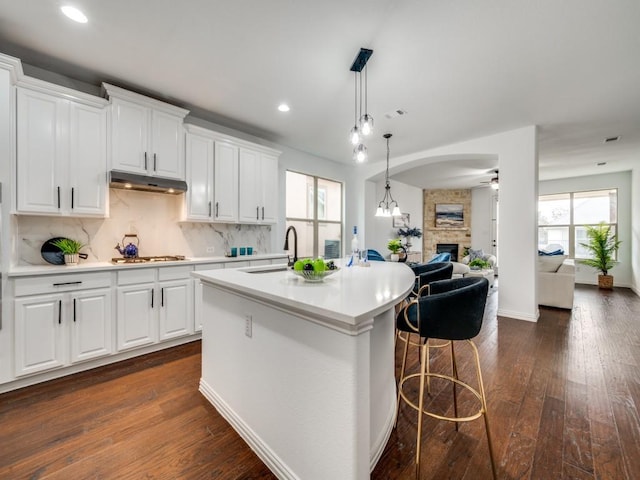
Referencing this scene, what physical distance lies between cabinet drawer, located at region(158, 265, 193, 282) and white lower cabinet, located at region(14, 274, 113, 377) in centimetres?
45

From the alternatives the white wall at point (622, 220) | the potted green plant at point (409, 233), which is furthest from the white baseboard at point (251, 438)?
the white wall at point (622, 220)

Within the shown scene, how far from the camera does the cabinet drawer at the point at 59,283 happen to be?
2165 millimetres

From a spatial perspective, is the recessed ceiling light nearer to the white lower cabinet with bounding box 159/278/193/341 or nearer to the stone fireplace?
the white lower cabinet with bounding box 159/278/193/341

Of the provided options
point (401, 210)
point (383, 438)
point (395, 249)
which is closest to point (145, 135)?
point (383, 438)

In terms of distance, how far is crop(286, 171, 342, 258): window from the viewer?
16.4ft

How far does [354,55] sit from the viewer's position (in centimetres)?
234

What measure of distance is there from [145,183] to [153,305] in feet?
4.19

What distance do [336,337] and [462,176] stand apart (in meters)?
7.52

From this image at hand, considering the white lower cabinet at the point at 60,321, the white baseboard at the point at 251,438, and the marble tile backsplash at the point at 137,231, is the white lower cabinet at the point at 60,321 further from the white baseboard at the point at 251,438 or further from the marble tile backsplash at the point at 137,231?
the white baseboard at the point at 251,438

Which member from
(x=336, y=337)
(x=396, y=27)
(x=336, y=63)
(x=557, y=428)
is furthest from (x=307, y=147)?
(x=557, y=428)

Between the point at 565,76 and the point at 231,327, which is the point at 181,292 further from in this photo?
the point at 565,76

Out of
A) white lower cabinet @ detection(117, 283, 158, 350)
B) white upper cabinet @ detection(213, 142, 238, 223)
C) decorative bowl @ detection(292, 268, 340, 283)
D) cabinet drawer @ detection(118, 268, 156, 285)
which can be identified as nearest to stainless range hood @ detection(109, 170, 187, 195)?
white upper cabinet @ detection(213, 142, 238, 223)

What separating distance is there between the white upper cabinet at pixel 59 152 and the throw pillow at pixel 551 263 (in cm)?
645

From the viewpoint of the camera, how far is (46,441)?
1.65 m
